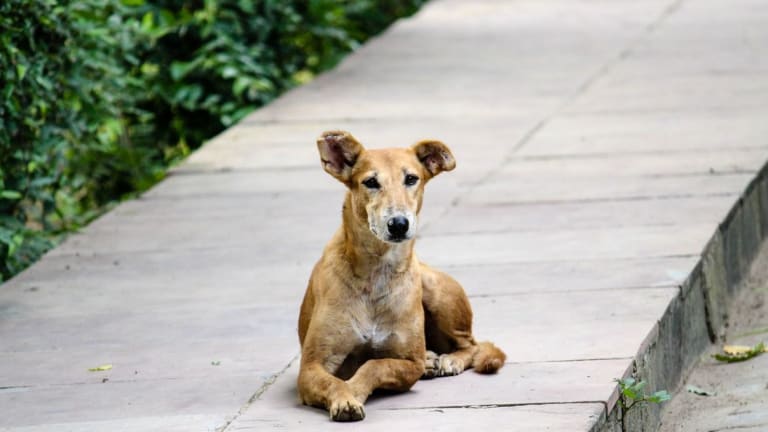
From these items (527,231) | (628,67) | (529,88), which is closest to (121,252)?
(527,231)

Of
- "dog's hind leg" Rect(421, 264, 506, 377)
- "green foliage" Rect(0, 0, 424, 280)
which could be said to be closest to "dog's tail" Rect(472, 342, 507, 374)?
"dog's hind leg" Rect(421, 264, 506, 377)

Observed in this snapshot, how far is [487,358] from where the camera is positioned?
6.07 m

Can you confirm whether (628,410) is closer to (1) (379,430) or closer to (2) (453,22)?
(1) (379,430)

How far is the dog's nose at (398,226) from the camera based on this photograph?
546cm

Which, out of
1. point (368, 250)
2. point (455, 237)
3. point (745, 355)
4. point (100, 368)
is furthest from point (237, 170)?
point (368, 250)

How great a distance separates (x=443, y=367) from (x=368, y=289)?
518mm

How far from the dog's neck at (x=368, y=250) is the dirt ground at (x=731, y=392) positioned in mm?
1507

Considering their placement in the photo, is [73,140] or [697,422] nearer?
[697,422]

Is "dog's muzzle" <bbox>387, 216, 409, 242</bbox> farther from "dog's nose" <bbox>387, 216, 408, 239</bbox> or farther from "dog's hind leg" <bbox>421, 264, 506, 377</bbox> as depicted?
"dog's hind leg" <bbox>421, 264, 506, 377</bbox>

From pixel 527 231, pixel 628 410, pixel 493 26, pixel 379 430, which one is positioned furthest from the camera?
pixel 493 26

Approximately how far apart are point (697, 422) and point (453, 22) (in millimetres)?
11336

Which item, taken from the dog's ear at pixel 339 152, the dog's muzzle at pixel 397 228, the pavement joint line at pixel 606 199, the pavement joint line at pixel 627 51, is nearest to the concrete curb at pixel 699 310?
the pavement joint line at pixel 606 199

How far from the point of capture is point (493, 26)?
16922 millimetres

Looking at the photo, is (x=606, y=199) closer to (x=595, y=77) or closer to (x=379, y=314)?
(x=379, y=314)
